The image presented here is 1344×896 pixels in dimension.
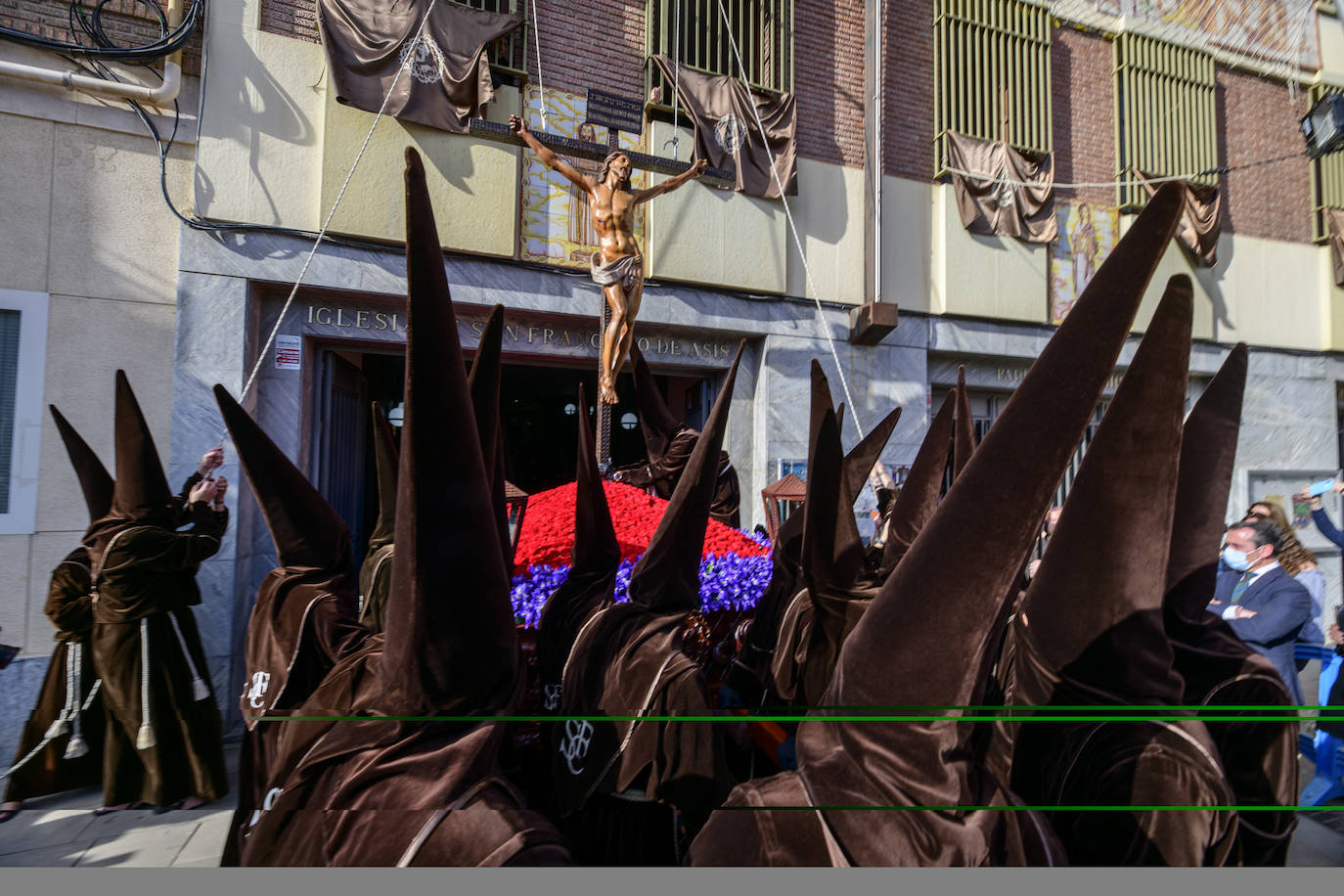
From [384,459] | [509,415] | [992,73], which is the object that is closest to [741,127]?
[992,73]

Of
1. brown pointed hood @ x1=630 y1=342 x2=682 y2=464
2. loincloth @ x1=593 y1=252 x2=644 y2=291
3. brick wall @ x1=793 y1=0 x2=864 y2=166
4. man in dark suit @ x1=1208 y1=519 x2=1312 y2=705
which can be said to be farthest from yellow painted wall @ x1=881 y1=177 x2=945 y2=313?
man in dark suit @ x1=1208 y1=519 x2=1312 y2=705

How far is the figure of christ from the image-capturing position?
5324 mm

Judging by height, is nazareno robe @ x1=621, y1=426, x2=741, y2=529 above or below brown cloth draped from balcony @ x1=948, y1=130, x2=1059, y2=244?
below

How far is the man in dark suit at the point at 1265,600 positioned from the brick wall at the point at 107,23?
6.92 m

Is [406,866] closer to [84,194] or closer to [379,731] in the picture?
[379,731]

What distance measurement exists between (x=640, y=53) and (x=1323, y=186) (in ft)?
19.6

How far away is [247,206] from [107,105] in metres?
0.99

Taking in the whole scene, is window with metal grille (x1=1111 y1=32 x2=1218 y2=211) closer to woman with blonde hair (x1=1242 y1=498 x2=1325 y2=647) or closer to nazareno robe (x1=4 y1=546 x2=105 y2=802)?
woman with blonde hair (x1=1242 y1=498 x2=1325 y2=647)

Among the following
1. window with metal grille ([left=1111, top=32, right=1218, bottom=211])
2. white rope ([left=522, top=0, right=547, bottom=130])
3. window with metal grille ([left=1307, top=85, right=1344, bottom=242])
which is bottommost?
window with metal grille ([left=1307, top=85, right=1344, bottom=242])

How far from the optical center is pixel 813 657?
1831 mm

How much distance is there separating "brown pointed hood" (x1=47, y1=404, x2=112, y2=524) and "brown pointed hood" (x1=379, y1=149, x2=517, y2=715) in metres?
2.20

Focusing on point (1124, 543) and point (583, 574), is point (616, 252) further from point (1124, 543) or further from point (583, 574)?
point (1124, 543)

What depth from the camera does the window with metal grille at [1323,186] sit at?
5.74ft

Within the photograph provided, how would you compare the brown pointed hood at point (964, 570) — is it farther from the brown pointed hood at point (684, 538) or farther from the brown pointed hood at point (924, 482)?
the brown pointed hood at point (924, 482)
